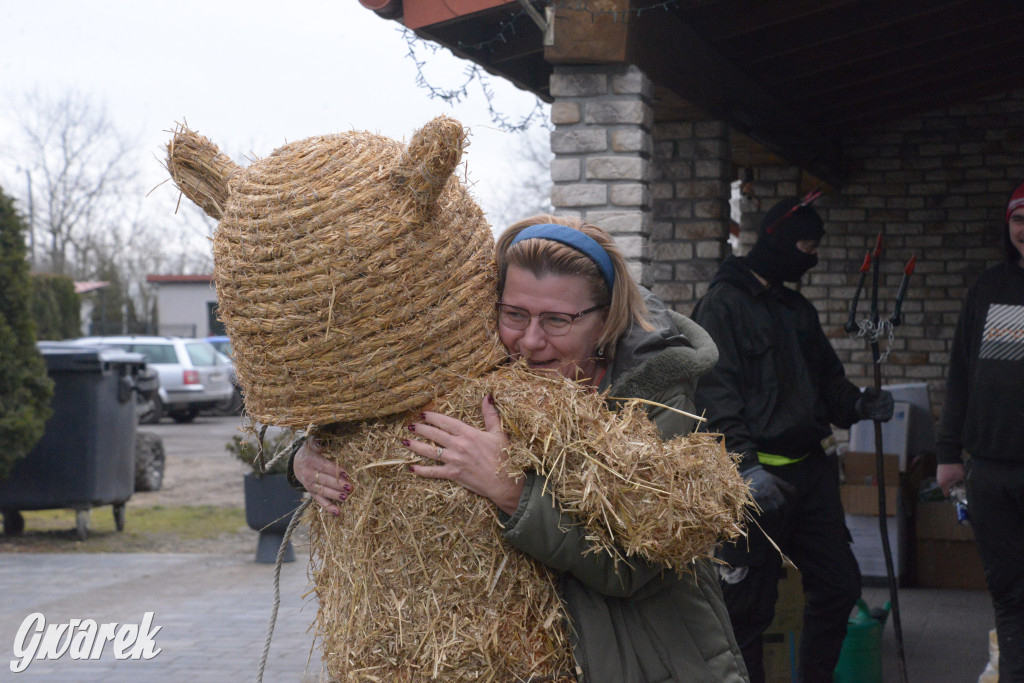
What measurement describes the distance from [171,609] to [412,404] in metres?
5.09

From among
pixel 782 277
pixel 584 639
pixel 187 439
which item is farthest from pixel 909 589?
pixel 187 439

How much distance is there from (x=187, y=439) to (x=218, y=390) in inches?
144

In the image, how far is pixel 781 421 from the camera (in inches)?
148

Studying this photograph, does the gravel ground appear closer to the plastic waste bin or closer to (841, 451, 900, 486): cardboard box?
the plastic waste bin

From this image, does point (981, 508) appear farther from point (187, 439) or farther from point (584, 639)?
point (187, 439)

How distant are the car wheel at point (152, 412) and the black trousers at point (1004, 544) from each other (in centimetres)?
1815

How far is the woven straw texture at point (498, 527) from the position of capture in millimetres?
1751

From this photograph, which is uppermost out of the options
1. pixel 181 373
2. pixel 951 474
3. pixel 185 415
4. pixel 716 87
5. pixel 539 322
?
pixel 716 87

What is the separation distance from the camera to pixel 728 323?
3822 millimetres

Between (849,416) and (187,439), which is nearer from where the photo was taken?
(849,416)

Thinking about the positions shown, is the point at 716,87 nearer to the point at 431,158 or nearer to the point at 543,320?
the point at 543,320

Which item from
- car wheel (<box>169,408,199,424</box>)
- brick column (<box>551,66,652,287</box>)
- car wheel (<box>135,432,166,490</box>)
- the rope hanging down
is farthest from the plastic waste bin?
car wheel (<box>169,408,199,424</box>)

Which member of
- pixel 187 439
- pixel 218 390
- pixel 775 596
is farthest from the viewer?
pixel 218 390

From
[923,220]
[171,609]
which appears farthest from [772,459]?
[923,220]
